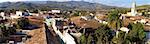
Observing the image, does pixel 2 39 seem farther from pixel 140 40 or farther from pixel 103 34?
pixel 140 40

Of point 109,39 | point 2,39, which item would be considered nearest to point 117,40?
point 109,39

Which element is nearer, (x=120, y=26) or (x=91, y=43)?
(x=91, y=43)

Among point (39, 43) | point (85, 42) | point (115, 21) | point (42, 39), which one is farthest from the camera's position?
point (115, 21)

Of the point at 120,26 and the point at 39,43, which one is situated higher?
the point at 39,43

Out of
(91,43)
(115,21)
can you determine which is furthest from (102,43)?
(115,21)

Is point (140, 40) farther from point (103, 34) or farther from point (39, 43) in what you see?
point (39, 43)

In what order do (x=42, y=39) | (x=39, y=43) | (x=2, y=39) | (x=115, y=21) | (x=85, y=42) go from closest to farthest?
(x=39, y=43), (x=42, y=39), (x=85, y=42), (x=2, y=39), (x=115, y=21)

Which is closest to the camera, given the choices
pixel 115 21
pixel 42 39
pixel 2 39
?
pixel 42 39

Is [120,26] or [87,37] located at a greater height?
[87,37]

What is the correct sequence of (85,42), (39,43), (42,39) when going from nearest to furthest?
(39,43), (42,39), (85,42)
